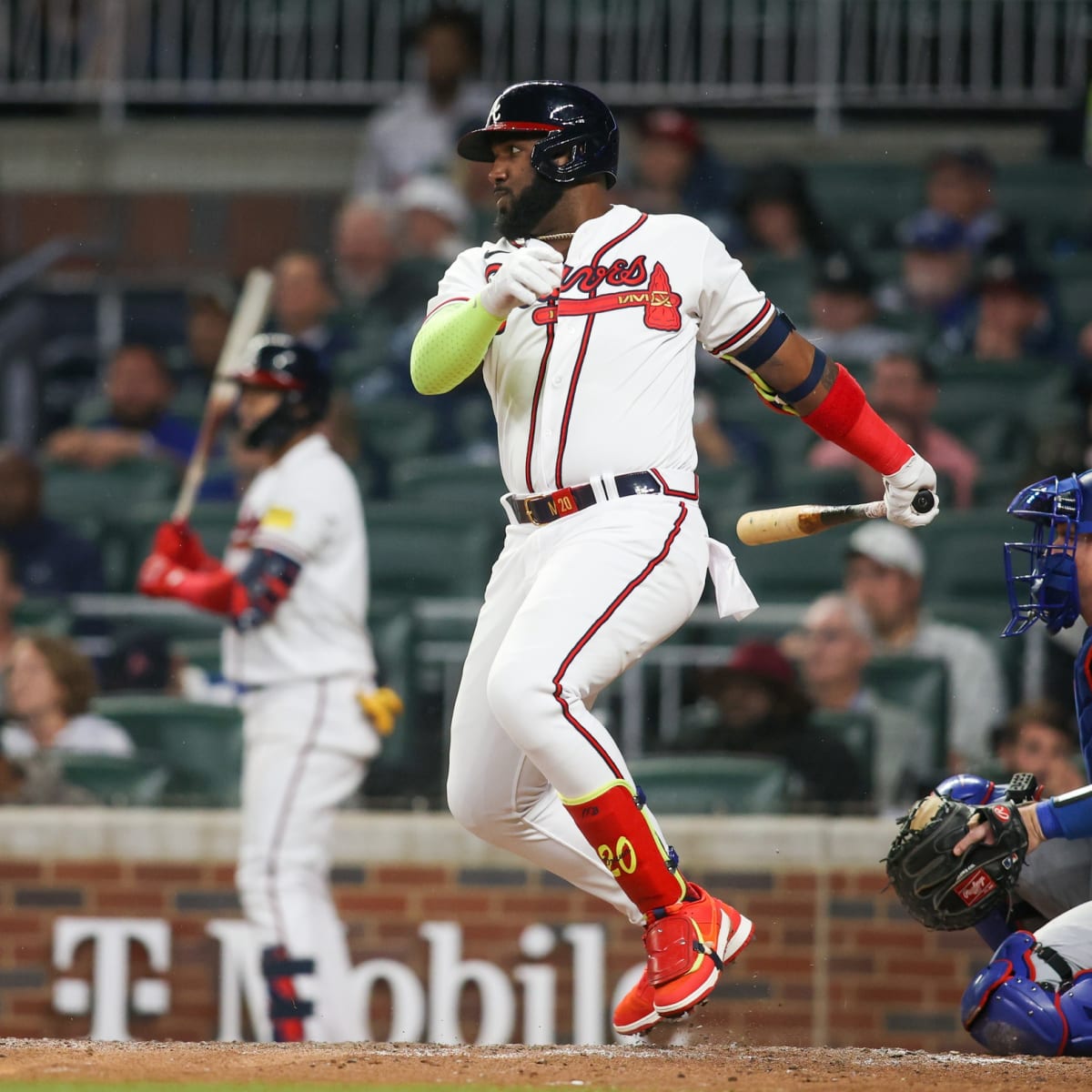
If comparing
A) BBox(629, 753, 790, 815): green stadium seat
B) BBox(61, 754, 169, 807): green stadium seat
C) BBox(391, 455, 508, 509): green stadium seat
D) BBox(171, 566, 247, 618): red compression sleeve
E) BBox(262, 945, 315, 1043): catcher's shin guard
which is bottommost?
BBox(262, 945, 315, 1043): catcher's shin guard

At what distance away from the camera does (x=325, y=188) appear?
32.7 feet

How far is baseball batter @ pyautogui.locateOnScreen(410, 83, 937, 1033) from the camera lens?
11.9 ft

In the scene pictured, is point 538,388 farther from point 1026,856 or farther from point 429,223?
point 429,223

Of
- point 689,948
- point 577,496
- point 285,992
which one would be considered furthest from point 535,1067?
point 285,992

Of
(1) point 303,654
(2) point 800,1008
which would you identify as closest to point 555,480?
(1) point 303,654

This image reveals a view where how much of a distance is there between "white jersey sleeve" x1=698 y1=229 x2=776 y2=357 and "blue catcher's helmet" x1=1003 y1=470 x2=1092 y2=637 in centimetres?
60

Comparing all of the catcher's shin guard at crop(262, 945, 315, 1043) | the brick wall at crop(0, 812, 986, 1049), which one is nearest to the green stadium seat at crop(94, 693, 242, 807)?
the brick wall at crop(0, 812, 986, 1049)

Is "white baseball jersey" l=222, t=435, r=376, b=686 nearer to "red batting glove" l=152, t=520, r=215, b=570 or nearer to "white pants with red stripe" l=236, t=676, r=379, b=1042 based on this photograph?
"white pants with red stripe" l=236, t=676, r=379, b=1042

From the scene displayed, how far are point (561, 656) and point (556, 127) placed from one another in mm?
1019

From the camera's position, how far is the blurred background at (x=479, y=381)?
21.2ft

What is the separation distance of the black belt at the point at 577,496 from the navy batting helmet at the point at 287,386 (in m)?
2.57

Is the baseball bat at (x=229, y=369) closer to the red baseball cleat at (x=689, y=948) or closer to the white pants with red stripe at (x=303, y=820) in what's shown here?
the white pants with red stripe at (x=303, y=820)

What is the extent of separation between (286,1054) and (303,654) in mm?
2410

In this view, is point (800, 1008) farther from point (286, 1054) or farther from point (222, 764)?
point (286, 1054)
